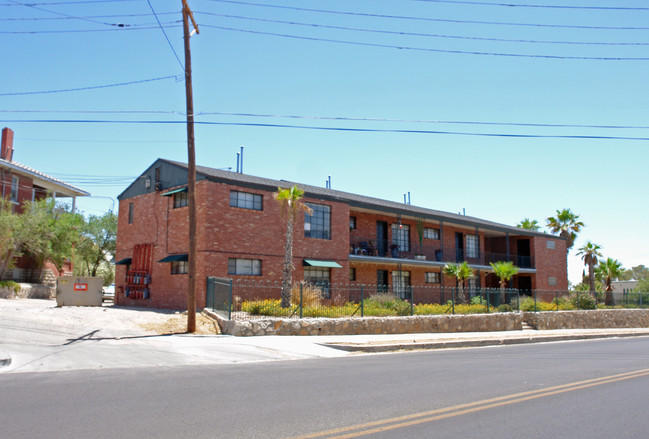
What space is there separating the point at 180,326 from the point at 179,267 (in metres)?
7.14

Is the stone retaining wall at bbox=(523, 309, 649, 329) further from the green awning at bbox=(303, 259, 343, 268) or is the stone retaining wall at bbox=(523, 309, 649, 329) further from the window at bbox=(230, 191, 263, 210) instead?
the window at bbox=(230, 191, 263, 210)

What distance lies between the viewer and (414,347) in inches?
658

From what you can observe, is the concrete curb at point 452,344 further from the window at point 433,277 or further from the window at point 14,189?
the window at point 14,189

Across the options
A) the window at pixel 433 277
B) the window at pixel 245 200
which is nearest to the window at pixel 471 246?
the window at pixel 433 277

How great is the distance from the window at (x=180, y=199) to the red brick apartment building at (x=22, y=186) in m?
11.5

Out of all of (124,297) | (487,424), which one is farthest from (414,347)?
(124,297)

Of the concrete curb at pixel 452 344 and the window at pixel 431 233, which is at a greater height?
the window at pixel 431 233

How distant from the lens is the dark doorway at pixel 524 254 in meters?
40.5

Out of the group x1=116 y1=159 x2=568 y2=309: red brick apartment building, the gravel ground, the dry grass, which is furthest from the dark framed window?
the dry grass

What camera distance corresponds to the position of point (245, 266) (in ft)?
79.4

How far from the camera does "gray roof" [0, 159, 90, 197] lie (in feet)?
106

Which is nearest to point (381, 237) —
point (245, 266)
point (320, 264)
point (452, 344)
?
point (320, 264)

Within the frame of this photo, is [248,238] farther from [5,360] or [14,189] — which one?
[14,189]

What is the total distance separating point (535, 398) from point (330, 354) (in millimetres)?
7058
